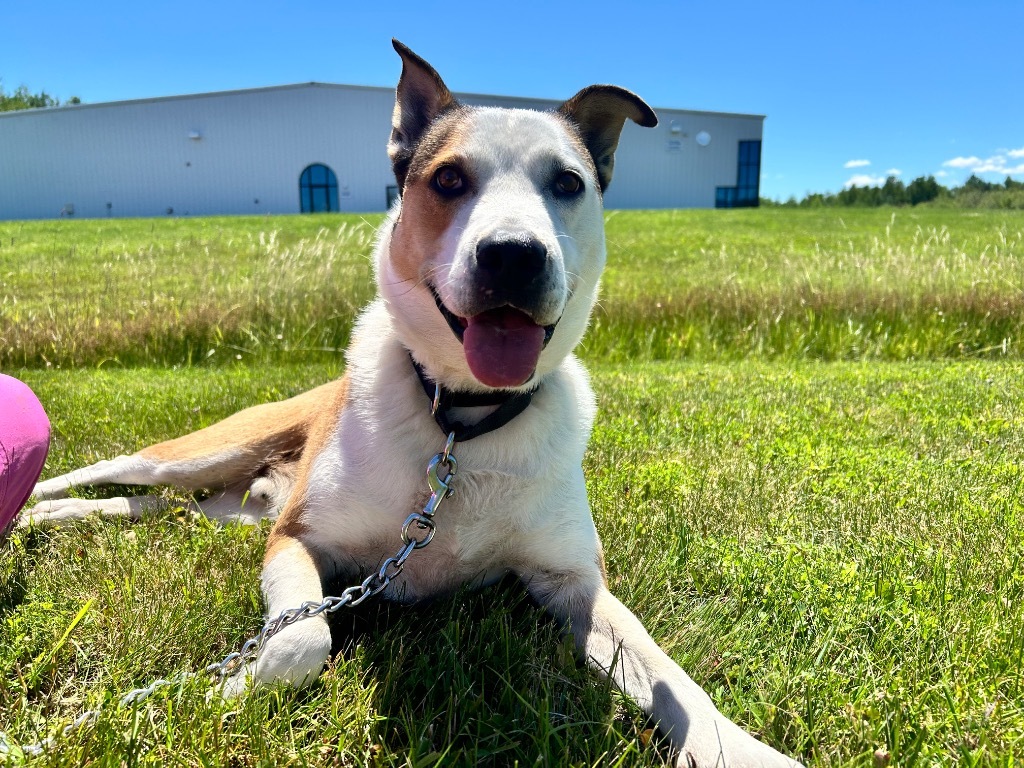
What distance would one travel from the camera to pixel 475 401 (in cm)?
269

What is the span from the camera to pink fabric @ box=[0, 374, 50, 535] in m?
2.52

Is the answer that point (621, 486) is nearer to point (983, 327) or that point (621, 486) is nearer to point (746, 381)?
point (746, 381)

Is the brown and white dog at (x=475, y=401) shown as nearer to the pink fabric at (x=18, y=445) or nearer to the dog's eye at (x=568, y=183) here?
the dog's eye at (x=568, y=183)

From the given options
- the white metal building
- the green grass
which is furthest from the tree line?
the green grass

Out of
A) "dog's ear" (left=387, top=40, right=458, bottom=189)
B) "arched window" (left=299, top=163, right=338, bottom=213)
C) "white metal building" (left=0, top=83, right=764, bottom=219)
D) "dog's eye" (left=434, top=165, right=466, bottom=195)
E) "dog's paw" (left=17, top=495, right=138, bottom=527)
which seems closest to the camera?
"dog's eye" (left=434, top=165, right=466, bottom=195)

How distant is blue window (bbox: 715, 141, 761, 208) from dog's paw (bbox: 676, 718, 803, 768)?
53256 mm

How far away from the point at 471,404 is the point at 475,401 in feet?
0.07

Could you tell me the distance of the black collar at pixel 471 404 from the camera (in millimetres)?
2602

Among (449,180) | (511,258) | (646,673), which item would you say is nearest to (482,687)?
(646,673)

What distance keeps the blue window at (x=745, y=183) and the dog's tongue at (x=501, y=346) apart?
173 feet

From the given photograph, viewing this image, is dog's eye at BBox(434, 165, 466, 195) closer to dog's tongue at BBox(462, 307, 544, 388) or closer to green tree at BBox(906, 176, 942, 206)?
dog's tongue at BBox(462, 307, 544, 388)

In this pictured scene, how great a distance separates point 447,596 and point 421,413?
690 millimetres

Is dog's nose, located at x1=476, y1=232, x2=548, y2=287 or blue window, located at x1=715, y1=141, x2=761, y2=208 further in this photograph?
blue window, located at x1=715, y1=141, x2=761, y2=208

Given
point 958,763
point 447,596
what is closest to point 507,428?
point 447,596
